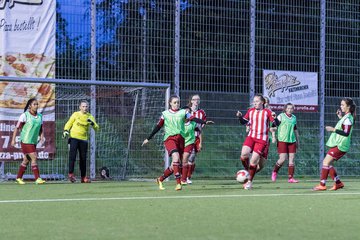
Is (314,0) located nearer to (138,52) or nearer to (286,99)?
(286,99)

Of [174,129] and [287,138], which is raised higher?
[174,129]

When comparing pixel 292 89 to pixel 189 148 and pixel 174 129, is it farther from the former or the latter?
pixel 174 129

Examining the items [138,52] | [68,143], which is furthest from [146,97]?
[68,143]

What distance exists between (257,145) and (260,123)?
1.45ft

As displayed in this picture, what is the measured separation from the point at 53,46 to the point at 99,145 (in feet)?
8.73

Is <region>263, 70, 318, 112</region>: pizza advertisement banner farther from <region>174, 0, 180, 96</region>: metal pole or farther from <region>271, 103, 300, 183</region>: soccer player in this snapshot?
<region>174, 0, 180, 96</region>: metal pole

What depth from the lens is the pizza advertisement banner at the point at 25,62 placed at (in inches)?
707

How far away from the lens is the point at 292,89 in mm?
21125

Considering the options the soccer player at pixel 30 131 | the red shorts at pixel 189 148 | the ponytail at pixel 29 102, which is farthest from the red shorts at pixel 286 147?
the ponytail at pixel 29 102

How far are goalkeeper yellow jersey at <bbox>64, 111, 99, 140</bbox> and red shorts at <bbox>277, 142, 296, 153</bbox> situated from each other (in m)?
4.36

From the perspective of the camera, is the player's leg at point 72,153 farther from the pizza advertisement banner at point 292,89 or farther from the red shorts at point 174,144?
the pizza advertisement banner at point 292,89

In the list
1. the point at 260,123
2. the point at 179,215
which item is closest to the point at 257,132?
the point at 260,123

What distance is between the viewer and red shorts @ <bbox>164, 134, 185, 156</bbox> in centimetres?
1412

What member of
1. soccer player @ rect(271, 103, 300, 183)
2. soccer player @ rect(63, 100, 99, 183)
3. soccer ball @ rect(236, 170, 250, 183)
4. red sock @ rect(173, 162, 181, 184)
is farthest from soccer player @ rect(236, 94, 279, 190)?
soccer player @ rect(63, 100, 99, 183)
